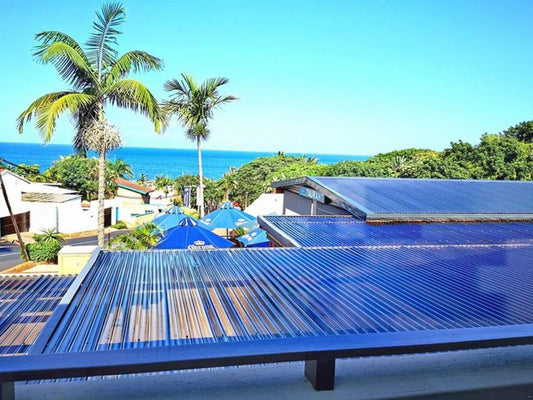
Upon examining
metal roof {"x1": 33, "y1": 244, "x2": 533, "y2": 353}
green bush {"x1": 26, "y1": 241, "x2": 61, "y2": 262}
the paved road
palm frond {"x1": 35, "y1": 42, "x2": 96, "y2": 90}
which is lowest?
the paved road

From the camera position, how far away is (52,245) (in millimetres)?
19016

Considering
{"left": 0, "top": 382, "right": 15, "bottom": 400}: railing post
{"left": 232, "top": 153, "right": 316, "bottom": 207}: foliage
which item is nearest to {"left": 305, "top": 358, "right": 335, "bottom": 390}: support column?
{"left": 0, "top": 382, "right": 15, "bottom": 400}: railing post

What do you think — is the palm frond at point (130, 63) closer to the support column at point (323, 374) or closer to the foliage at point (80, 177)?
the support column at point (323, 374)

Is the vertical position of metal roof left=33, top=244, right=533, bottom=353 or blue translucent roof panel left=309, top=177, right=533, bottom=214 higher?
blue translucent roof panel left=309, top=177, right=533, bottom=214

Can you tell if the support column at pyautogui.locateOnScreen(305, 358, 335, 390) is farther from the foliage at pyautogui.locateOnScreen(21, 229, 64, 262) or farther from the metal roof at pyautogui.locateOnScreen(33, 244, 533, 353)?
the foliage at pyautogui.locateOnScreen(21, 229, 64, 262)

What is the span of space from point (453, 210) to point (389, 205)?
5.67ft

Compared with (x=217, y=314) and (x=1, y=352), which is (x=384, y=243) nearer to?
(x=217, y=314)

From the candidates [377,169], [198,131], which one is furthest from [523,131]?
[198,131]

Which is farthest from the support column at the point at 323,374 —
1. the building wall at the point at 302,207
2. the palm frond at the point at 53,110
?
the palm frond at the point at 53,110

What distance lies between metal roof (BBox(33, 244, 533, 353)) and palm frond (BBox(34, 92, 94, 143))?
10512mm

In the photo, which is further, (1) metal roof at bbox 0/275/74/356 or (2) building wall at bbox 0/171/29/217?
(2) building wall at bbox 0/171/29/217

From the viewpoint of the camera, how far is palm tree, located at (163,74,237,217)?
25.8 m

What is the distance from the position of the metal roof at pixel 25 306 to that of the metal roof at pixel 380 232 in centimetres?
411

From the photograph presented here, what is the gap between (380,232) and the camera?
9.46m
